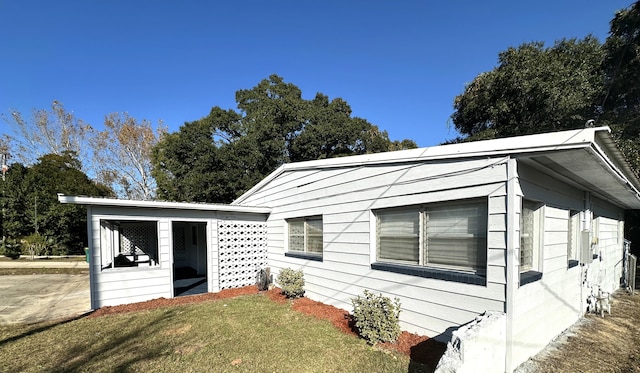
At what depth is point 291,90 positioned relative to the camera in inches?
767

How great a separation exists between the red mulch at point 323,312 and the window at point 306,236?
114 centimetres

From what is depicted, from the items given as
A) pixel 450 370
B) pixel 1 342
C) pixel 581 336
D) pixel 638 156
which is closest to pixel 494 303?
pixel 450 370

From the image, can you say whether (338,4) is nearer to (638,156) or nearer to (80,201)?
(80,201)

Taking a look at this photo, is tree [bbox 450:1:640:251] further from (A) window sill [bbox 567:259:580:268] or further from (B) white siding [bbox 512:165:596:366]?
(B) white siding [bbox 512:165:596:366]

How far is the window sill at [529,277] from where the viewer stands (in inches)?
136

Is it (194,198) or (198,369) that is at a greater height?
(194,198)

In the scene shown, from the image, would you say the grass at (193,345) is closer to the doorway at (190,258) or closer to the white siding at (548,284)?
the white siding at (548,284)

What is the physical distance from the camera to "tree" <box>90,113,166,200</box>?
2320cm

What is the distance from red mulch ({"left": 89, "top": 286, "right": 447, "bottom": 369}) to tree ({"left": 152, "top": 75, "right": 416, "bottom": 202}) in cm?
1095

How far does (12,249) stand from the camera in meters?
15.5

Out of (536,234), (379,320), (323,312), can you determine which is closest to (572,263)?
(536,234)

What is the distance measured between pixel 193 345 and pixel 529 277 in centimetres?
475

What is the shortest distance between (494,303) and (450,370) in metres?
1.38

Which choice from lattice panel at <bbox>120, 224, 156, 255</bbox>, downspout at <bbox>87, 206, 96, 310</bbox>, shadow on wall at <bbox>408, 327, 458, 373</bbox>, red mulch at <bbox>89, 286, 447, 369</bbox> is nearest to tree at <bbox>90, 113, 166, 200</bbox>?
lattice panel at <bbox>120, 224, 156, 255</bbox>
